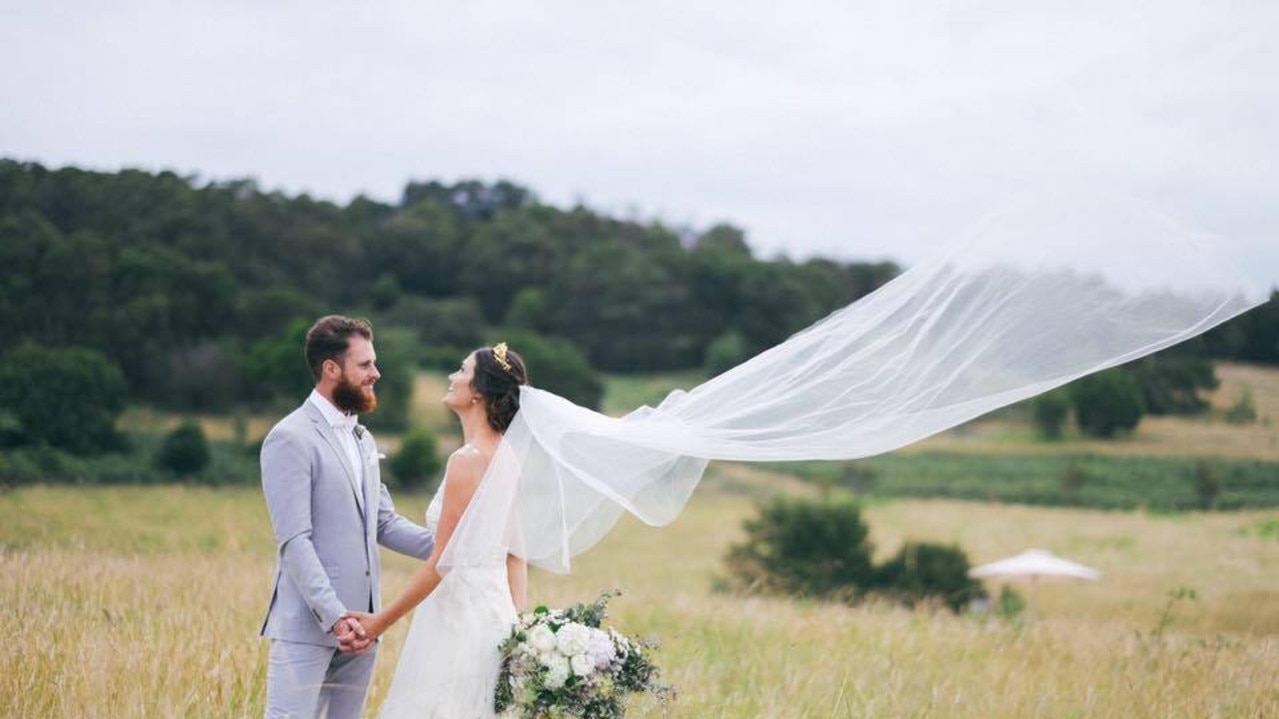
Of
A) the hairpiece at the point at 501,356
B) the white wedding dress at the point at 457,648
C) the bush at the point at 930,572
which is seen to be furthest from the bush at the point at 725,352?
the white wedding dress at the point at 457,648

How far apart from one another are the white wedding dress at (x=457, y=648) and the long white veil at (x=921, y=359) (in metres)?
0.32

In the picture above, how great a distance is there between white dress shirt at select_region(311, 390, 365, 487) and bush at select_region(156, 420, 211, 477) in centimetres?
1402

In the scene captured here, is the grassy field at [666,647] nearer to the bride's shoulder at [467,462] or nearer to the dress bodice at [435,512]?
the dress bodice at [435,512]

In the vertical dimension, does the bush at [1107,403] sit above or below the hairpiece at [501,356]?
below

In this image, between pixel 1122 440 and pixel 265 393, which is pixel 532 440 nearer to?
pixel 1122 440

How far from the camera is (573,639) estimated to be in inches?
170

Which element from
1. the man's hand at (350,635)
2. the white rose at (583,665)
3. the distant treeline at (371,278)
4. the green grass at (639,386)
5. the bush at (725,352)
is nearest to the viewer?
the white rose at (583,665)

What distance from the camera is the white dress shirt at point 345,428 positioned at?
4.55 m

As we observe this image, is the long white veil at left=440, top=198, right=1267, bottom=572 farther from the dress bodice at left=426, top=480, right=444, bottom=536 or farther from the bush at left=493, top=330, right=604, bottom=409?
the bush at left=493, top=330, right=604, bottom=409

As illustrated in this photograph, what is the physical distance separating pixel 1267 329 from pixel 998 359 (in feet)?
66.6

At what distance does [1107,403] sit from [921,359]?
3467 cm

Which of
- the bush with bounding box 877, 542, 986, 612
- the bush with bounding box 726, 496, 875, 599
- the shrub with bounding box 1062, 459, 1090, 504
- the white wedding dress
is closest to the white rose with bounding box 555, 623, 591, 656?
the white wedding dress

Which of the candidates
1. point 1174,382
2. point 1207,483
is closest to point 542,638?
point 1174,382

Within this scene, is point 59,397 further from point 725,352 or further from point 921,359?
point 725,352
